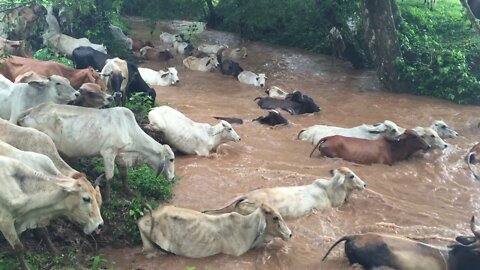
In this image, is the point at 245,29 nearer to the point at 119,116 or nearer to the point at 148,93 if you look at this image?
the point at 148,93

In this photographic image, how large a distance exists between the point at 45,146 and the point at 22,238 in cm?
102

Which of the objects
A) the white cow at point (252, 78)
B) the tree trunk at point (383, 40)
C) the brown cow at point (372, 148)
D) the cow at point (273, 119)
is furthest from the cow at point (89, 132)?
the tree trunk at point (383, 40)

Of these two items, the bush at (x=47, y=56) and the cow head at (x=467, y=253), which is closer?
the cow head at (x=467, y=253)

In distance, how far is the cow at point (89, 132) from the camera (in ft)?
22.3

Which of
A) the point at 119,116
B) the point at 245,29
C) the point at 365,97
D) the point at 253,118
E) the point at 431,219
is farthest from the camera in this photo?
the point at 245,29

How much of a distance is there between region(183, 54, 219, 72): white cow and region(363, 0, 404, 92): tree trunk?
5219 mm

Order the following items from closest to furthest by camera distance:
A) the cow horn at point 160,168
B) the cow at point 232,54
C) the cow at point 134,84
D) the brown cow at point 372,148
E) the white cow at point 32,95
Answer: the cow horn at point 160,168, the white cow at point 32,95, the brown cow at point 372,148, the cow at point 134,84, the cow at point 232,54

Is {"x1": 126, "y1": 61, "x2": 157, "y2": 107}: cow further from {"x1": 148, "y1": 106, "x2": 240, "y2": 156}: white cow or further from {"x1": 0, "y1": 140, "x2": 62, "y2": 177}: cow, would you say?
{"x1": 0, "y1": 140, "x2": 62, "y2": 177}: cow

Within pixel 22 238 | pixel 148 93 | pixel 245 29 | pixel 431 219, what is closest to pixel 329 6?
pixel 245 29

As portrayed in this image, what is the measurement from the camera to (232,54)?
64.8ft

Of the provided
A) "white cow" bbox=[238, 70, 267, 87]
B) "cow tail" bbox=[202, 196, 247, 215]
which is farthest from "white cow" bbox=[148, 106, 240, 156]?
"white cow" bbox=[238, 70, 267, 87]

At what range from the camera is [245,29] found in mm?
22547

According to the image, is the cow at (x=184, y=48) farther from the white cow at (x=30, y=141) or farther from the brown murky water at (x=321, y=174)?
the white cow at (x=30, y=141)

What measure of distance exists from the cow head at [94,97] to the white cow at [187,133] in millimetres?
1305
